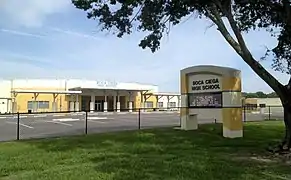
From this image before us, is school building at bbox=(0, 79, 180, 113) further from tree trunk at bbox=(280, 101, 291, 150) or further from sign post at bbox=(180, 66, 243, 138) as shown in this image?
tree trunk at bbox=(280, 101, 291, 150)

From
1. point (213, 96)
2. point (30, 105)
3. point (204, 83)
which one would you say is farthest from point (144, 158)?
point (30, 105)

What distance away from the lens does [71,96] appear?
2562 inches

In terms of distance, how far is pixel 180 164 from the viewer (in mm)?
10320

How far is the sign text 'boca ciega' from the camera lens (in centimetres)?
1869

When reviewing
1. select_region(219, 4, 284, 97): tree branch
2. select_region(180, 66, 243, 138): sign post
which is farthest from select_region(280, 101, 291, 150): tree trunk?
select_region(180, 66, 243, 138): sign post

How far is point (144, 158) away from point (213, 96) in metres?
8.24

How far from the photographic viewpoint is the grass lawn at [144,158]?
357 inches

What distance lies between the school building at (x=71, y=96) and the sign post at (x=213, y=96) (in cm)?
3981

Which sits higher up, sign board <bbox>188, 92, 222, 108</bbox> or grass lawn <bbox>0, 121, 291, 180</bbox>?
sign board <bbox>188, 92, 222, 108</bbox>

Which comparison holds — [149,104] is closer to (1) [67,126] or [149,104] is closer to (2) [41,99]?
(2) [41,99]

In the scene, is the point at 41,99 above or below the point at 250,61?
below

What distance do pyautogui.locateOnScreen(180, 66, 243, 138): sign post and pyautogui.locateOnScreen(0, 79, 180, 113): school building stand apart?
131 ft

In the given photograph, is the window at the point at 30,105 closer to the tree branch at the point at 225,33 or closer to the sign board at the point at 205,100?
the sign board at the point at 205,100

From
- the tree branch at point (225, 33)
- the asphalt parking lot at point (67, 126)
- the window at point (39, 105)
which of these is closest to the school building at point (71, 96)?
the window at point (39, 105)
